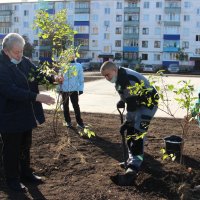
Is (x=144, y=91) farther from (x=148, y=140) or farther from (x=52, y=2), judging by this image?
(x=52, y=2)

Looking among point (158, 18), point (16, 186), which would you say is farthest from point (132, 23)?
point (16, 186)

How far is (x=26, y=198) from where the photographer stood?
3951 mm

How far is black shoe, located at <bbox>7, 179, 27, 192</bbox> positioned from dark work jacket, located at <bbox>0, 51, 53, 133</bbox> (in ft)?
1.95

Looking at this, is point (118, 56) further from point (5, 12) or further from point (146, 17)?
point (5, 12)

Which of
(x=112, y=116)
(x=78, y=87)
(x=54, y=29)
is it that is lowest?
(x=112, y=116)

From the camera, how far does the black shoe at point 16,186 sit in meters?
4.11

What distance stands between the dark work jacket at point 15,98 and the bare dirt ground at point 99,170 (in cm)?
78

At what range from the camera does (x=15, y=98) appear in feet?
12.6

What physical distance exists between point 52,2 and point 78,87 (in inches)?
2723

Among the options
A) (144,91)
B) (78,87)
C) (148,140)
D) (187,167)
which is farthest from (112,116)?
(144,91)

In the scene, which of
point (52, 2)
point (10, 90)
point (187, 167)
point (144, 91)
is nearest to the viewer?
point (10, 90)

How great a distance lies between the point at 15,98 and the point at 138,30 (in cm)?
6661

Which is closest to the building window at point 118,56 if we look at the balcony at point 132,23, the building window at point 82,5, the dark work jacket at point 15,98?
the balcony at point 132,23

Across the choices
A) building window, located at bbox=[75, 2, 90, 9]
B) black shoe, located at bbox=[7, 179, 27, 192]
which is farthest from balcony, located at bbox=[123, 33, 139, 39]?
black shoe, located at bbox=[7, 179, 27, 192]
